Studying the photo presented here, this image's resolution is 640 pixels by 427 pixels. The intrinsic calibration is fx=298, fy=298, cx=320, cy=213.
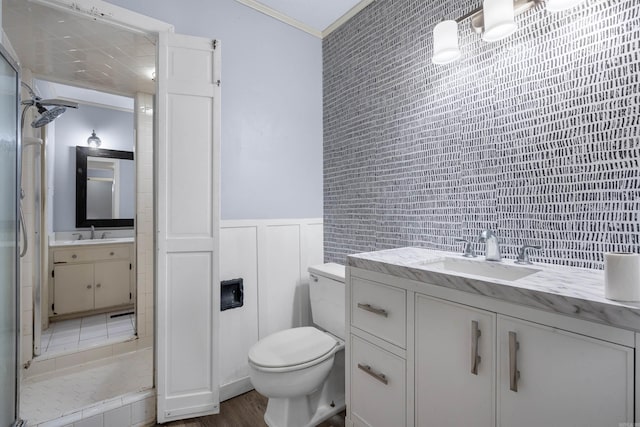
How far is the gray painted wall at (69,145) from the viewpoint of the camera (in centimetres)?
320

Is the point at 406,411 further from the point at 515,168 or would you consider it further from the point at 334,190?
the point at 334,190

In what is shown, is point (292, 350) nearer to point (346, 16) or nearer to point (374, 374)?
point (374, 374)

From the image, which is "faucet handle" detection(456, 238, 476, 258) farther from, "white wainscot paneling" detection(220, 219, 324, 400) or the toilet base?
"white wainscot paneling" detection(220, 219, 324, 400)

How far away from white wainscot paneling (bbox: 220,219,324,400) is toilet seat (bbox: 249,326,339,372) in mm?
359

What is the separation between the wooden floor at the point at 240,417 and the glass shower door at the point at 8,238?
2.32 ft

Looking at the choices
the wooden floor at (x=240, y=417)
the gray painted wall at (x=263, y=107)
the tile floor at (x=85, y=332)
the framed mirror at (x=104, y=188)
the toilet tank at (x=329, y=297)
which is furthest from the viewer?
the framed mirror at (x=104, y=188)

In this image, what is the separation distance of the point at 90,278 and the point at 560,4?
4038 mm

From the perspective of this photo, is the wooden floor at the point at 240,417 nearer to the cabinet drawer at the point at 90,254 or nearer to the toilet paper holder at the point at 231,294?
the toilet paper holder at the point at 231,294

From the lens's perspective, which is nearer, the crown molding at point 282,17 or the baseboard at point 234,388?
the baseboard at point 234,388

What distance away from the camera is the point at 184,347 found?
160 cm

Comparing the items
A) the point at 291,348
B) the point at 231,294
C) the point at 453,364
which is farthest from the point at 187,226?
the point at 453,364

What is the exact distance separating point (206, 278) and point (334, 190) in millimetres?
1075

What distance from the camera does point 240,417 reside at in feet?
5.42

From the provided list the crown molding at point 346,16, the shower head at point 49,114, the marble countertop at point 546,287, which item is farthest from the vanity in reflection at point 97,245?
the marble countertop at point 546,287
